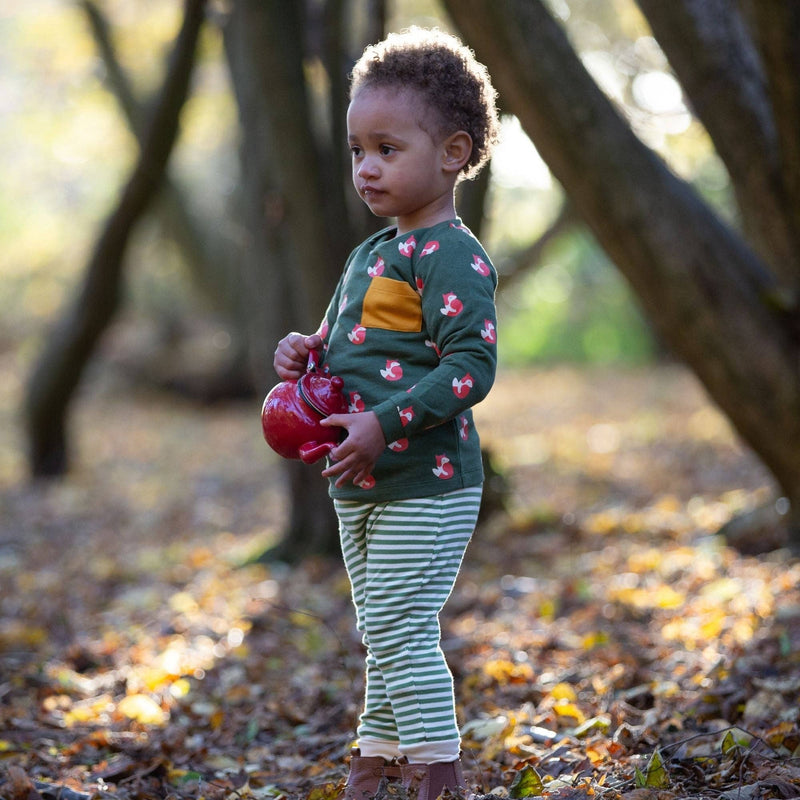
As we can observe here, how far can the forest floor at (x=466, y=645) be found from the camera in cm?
309

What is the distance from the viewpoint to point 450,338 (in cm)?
250

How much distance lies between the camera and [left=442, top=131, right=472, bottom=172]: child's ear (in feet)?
8.69

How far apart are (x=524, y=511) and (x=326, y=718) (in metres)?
3.69

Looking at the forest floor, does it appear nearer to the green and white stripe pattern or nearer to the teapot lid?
the green and white stripe pattern

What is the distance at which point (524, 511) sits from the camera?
7.25 meters

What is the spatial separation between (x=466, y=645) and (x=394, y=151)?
254 centimetres

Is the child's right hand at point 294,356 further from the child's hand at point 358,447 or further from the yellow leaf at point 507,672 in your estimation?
the yellow leaf at point 507,672

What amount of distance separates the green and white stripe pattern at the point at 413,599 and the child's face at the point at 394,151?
0.77m

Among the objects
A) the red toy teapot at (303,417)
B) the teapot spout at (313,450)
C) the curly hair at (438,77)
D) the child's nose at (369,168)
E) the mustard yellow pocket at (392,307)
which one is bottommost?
the teapot spout at (313,450)

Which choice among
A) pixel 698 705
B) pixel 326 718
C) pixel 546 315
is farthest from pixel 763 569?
pixel 546 315

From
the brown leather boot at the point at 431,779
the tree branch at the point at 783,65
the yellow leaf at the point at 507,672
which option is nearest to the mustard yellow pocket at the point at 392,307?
the brown leather boot at the point at 431,779

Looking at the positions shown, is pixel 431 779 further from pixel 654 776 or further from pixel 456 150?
pixel 456 150

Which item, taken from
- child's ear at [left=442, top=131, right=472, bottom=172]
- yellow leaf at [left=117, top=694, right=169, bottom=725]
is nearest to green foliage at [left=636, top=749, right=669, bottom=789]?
child's ear at [left=442, top=131, right=472, bottom=172]

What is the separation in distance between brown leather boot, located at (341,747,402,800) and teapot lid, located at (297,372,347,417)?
37.6 inches
